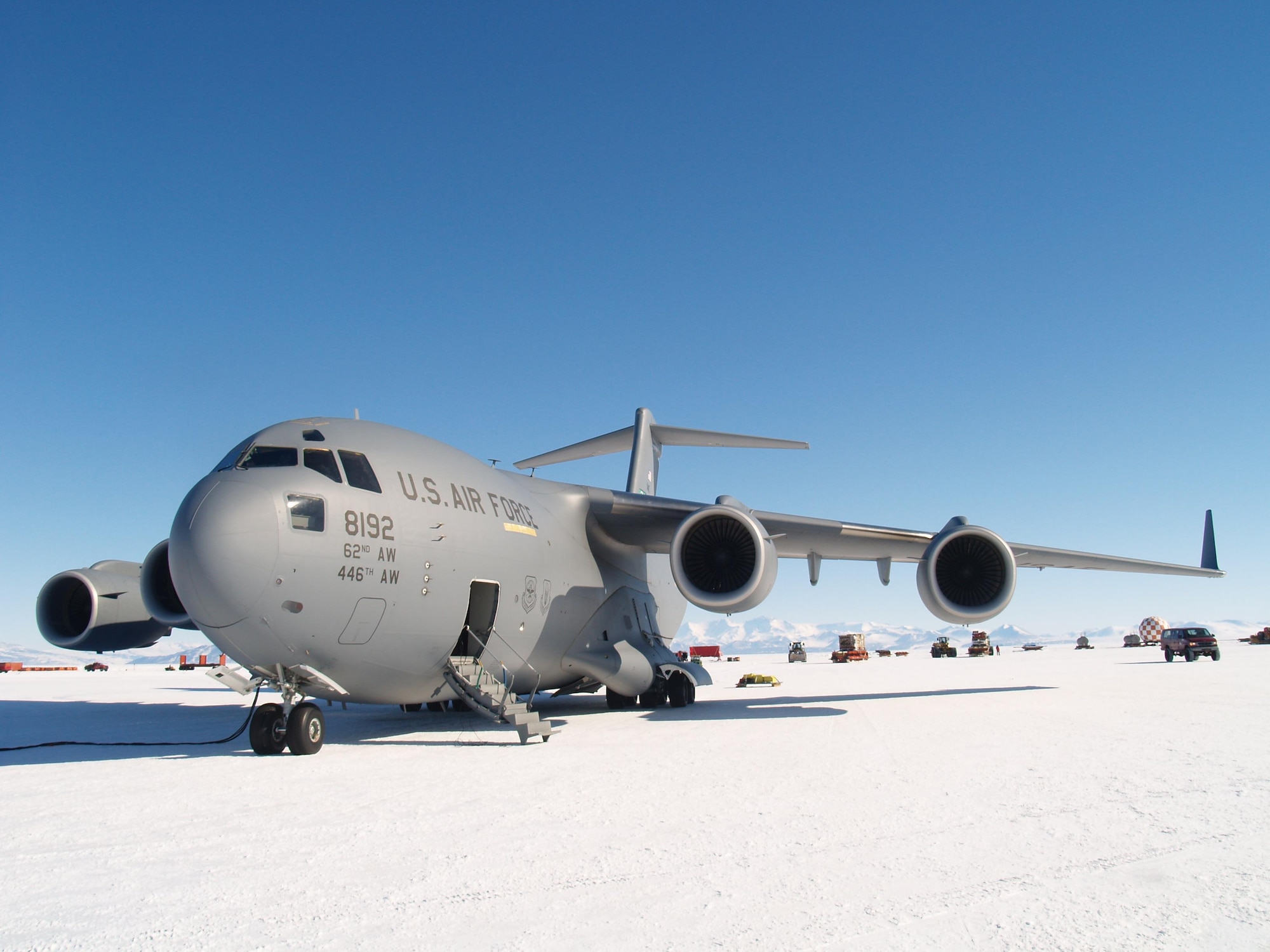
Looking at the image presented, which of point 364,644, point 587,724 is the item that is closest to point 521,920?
point 364,644

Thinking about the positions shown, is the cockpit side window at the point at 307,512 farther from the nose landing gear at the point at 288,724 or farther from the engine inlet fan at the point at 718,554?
the engine inlet fan at the point at 718,554

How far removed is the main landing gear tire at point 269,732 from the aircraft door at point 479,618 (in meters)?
2.11

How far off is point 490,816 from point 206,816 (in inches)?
70.2

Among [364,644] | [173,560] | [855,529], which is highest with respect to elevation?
[855,529]

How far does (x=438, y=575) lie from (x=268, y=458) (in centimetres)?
206

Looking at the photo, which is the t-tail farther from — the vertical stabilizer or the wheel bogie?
the wheel bogie

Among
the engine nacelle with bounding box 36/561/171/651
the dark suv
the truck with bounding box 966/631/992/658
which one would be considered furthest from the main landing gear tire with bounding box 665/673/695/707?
the truck with bounding box 966/631/992/658

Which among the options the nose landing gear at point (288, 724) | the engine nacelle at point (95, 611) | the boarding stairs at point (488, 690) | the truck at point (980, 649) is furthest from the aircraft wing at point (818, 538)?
the truck at point (980, 649)

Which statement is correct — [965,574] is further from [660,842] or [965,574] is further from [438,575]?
[660,842]

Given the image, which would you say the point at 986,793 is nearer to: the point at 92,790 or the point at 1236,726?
the point at 1236,726

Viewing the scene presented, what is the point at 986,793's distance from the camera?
17.8ft

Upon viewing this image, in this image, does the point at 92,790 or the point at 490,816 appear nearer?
the point at 490,816

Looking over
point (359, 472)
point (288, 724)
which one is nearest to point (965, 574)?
point (359, 472)

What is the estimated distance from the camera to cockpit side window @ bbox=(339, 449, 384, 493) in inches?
319
